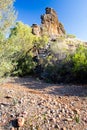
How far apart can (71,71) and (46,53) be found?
5620 mm

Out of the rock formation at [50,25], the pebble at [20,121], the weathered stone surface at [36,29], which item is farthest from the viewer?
the rock formation at [50,25]

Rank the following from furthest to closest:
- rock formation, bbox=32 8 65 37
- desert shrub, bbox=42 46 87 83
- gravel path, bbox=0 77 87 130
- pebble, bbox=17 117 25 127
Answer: rock formation, bbox=32 8 65 37 < desert shrub, bbox=42 46 87 83 < gravel path, bbox=0 77 87 130 < pebble, bbox=17 117 25 127

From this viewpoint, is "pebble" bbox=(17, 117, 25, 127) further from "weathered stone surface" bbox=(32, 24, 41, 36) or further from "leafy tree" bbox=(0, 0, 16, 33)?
"weathered stone surface" bbox=(32, 24, 41, 36)

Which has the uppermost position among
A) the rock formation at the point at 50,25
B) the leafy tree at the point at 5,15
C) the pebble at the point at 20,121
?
the rock formation at the point at 50,25

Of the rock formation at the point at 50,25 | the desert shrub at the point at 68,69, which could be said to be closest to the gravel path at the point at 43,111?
the desert shrub at the point at 68,69

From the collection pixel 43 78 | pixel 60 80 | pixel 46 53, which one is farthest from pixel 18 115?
pixel 46 53

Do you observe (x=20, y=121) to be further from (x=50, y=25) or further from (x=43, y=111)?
(x=50, y=25)

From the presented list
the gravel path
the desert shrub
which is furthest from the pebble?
the desert shrub

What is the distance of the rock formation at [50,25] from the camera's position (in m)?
46.1

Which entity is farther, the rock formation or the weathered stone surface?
the rock formation

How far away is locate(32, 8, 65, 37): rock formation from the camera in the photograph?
46094 mm

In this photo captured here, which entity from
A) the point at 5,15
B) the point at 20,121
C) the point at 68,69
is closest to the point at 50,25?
the point at 68,69

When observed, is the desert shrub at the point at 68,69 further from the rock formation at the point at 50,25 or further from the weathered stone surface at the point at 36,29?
the rock formation at the point at 50,25

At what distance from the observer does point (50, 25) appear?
47688 millimetres
